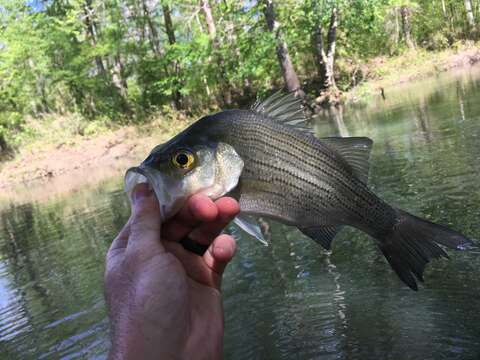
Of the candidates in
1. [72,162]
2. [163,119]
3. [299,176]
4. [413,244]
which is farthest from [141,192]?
[163,119]

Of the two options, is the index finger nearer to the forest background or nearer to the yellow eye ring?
the yellow eye ring

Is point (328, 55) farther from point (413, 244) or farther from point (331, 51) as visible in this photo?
point (413, 244)

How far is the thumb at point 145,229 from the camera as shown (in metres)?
2.66

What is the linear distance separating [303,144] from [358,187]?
18.9 inches

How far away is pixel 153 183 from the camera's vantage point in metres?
2.64

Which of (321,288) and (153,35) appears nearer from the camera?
(321,288)

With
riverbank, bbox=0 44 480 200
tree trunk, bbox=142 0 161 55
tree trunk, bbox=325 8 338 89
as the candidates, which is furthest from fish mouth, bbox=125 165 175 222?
tree trunk, bbox=142 0 161 55

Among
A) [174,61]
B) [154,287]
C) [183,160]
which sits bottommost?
[154,287]

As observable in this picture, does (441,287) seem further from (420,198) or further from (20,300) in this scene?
(20,300)

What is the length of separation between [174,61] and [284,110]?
34300 mm

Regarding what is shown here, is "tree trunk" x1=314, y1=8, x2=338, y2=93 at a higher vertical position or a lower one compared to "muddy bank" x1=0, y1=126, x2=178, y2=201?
higher

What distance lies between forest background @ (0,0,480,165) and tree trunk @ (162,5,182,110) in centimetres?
10

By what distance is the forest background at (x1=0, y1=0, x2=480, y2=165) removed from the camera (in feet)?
110

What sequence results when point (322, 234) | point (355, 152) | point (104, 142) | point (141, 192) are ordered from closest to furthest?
point (141, 192)
point (322, 234)
point (355, 152)
point (104, 142)
